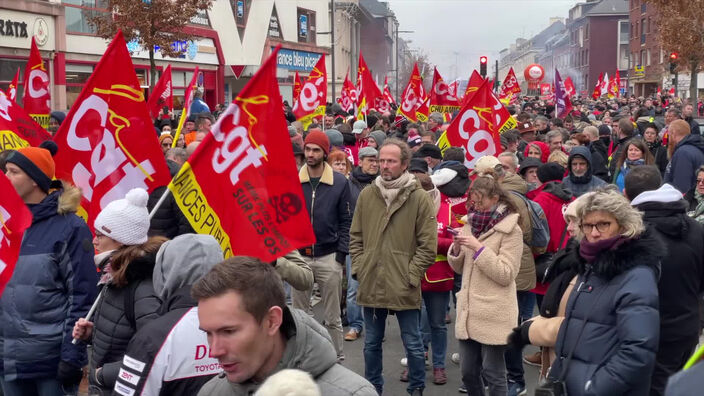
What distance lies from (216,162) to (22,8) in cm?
2102

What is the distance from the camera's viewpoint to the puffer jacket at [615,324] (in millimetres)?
3551

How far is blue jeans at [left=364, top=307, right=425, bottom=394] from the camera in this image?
240 inches

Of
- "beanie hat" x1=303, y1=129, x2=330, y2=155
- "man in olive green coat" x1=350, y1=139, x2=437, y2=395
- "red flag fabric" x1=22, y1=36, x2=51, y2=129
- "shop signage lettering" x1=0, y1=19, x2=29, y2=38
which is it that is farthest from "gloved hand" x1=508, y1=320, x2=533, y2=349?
"shop signage lettering" x1=0, y1=19, x2=29, y2=38

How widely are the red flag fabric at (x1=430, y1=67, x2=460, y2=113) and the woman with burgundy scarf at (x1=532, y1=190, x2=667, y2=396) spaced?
13.9 metres

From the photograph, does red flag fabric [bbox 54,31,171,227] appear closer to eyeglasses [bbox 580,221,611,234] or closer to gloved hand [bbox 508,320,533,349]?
gloved hand [bbox 508,320,533,349]

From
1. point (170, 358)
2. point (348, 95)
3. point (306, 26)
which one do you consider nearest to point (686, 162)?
point (170, 358)

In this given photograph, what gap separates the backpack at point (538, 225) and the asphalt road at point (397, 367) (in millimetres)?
A: 1162

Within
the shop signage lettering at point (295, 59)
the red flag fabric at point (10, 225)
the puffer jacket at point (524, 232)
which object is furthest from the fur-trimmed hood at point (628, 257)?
the shop signage lettering at point (295, 59)

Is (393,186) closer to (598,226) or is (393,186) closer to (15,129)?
(598,226)

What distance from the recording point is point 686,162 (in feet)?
29.9

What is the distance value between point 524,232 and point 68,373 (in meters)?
3.38

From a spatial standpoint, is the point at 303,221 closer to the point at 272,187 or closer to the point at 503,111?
the point at 272,187

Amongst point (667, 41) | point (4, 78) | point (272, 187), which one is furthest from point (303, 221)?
point (667, 41)

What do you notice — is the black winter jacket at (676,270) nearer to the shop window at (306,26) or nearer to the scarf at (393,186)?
the scarf at (393,186)
